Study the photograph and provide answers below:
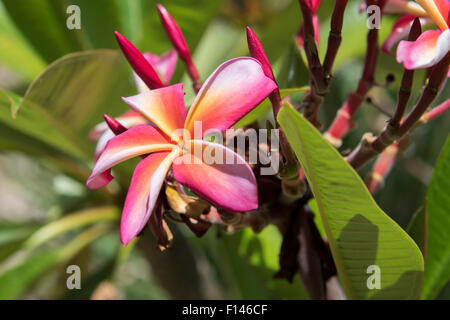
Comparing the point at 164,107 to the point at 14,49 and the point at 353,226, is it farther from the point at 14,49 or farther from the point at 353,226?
the point at 14,49

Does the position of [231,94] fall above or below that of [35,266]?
above

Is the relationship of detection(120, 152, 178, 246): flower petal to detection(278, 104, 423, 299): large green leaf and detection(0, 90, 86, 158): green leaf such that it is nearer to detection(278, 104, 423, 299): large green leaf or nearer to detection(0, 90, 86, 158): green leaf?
detection(278, 104, 423, 299): large green leaf

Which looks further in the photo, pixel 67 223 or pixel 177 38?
pixel 67 223

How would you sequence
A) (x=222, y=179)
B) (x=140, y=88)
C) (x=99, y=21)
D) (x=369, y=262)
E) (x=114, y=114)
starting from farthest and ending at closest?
1. (x=99, y=21)
2. (x=114, y=114)
3. (x=140, y=88)
4. (x=369, y=262)
5. (x=222, y=179)

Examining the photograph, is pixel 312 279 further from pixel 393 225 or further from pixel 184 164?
pixel 184 164

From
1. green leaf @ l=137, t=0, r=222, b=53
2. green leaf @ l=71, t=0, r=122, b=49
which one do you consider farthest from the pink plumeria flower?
green leaf @ l=71, t=0, r=122, b=49

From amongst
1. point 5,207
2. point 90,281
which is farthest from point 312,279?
point 5,207

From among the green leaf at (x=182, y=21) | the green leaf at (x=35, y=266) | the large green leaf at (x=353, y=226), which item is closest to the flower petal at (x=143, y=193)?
the large green leaf at (x=353, y=226)

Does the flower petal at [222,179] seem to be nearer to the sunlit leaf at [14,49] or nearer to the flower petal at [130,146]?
the flower petal at [130,146]

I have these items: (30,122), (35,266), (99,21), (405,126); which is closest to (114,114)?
(30,122)
